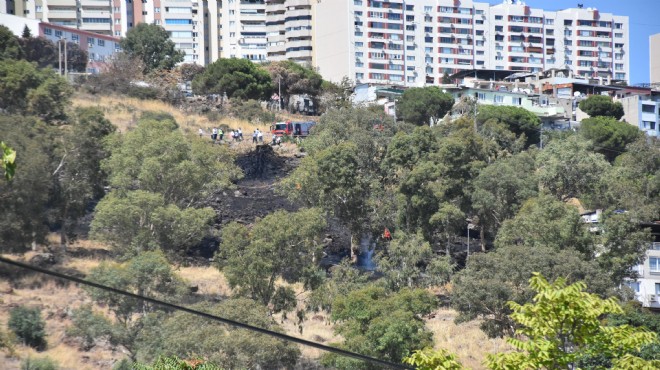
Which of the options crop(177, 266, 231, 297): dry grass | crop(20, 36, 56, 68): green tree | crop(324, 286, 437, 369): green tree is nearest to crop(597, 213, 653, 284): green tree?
crop(324, 286, 437, 369): green tree

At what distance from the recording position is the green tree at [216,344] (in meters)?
27.4

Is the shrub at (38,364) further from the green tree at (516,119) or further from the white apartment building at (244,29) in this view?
the white apartment building at (244,29)

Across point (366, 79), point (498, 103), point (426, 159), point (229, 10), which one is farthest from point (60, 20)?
point (426, 159)

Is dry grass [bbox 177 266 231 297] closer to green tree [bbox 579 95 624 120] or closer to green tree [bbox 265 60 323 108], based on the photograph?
green tree [bbox 265 60 323 108]

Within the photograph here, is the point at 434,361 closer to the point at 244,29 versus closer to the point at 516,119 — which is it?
the point at 516,119

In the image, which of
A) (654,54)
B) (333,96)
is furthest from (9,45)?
(654,54)

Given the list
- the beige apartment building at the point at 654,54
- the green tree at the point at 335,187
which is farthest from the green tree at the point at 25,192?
the beige apartment building at the point at 654,54

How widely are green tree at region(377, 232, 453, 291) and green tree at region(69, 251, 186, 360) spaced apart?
389 inches

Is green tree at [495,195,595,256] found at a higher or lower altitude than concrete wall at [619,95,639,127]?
lower

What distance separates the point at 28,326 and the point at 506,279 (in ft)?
50.9

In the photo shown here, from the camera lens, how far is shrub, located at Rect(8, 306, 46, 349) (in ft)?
95.5

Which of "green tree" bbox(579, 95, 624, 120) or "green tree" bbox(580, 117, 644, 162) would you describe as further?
"green tree" bbox(579, 95, 624, 120)

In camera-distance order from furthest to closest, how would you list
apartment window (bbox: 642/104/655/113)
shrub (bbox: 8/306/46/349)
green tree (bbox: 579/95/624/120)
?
apartment window (bbox: 642/104/655/113) < green tree (bbox: 579/95/624/120) < shrub (bbox: 8/306/46/349)

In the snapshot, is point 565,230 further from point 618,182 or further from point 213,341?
point 213,341
